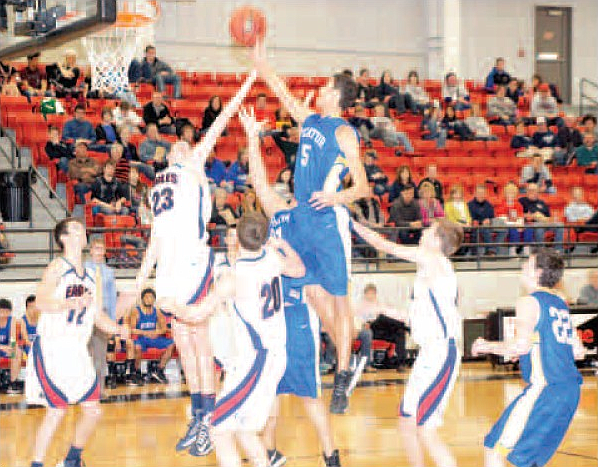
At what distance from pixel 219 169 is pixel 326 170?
8.68 m

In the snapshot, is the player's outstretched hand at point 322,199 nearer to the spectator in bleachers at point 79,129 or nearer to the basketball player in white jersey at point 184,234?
the basketball player in white jersey at point 184,234

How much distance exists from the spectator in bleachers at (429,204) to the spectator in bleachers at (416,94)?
531 cm

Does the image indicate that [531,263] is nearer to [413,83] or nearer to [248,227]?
[248,227]

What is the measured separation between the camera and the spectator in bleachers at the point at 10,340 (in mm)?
13117

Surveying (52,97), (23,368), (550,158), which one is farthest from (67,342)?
(550,158)

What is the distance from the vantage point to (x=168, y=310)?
6945mm

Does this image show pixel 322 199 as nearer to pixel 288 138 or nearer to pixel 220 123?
pixel 220 123

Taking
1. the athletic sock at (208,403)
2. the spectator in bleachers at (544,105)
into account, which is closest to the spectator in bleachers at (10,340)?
the athletic sock at (208,403)

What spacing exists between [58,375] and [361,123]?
1212 centimetres

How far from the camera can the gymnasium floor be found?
948 centimetres

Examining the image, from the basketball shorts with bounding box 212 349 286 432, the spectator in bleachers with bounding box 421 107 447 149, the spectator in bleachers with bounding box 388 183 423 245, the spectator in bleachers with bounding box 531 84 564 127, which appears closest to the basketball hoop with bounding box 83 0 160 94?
the spectator in bleachers with bounding box 388 183 423 245

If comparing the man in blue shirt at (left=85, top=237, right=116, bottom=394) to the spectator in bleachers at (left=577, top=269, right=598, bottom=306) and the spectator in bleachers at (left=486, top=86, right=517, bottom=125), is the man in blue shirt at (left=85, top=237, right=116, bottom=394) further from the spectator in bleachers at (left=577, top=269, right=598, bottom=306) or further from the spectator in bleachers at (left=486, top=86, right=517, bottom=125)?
the spectator in bleachers at (left=486, top=86, right=517, bottom=125)

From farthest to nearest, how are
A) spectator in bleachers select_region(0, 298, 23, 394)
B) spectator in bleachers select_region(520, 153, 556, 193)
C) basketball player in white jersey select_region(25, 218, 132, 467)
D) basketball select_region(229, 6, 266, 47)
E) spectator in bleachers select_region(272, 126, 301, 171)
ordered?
spectator in bleachers select_region(520, 153, 556, 193) < spectator in bleachers select_region(272, 126, 301, 171) < spectator in bleachers select_region(0, 298, 23, 394) < basketball select_region(229, 6, 266, 47) < basketball player in white jersey select_region(25, 218, 132, 467)

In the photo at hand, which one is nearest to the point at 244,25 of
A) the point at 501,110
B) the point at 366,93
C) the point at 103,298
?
the point at 103,298
